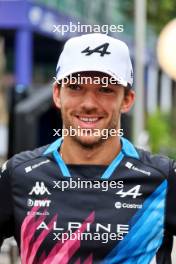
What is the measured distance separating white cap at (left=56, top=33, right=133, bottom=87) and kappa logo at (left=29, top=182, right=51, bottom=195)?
414 millimetres

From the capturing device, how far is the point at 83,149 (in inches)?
139

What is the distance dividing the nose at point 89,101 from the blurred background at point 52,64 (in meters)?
2.34

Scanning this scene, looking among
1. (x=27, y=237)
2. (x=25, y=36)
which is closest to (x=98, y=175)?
(x=27, y=237)

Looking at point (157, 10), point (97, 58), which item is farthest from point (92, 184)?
point (157, 10)

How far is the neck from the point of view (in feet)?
11.6

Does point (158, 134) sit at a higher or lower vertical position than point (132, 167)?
higher

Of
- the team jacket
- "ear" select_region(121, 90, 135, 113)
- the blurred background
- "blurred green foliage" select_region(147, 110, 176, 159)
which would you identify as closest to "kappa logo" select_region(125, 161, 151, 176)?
the team jacket

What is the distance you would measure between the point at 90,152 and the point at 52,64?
3149cm

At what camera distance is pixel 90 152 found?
3.54 meters

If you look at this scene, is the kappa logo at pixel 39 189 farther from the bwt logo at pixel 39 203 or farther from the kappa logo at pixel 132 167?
the kappa logo at pixel 132 167

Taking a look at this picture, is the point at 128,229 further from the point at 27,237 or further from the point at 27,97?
the point at 27,97

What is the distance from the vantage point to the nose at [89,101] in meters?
3.46

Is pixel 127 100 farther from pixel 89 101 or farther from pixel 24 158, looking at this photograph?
pixel 24 158

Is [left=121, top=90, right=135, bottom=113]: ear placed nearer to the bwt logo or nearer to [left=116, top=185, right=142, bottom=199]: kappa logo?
[left=116, top=185, right=142, bottom=199]: kappa logo
